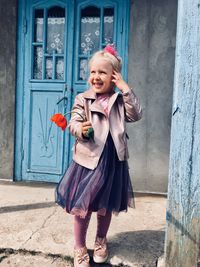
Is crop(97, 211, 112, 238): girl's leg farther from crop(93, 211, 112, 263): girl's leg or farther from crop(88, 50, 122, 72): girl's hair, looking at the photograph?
crop(88, 50, 122, 72): girl's hair

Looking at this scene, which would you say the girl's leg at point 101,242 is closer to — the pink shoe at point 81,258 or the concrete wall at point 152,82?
the pink shoe at point 81,258

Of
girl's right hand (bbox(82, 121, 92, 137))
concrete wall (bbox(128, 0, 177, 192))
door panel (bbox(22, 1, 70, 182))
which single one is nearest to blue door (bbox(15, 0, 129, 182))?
door panel (bbox(22, 1, 70, 182))

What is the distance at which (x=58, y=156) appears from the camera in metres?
4.82

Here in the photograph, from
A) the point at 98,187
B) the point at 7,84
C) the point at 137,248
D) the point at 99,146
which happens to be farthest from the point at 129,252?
the point at 7,84

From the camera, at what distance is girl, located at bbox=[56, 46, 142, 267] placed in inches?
94.3

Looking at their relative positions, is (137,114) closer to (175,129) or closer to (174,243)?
(175,129)

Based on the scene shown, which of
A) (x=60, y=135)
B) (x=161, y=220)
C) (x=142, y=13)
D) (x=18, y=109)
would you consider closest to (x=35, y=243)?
(x=161, y=220)

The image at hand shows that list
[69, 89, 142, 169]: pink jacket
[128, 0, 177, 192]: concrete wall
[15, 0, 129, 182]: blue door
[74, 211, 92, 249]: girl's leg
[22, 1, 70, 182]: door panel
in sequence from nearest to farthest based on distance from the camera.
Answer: [69, 89, 142, 169]: pink jacket → [74, 211, 92, 249]: girl's leg → [128, 0, 177, 192]: concrete wall → [15, 0, 129, 182]: blue door → [22, 1, 70, 182]: door panel

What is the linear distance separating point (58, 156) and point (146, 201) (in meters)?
1.42

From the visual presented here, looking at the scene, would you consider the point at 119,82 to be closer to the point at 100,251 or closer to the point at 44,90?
the point at 100,251

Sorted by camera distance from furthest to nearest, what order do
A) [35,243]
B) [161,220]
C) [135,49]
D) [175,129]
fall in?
[135,49]
[161,220]
[35,243]
[175,129]

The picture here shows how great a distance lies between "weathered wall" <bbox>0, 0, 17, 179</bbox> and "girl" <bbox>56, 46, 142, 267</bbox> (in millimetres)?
2552

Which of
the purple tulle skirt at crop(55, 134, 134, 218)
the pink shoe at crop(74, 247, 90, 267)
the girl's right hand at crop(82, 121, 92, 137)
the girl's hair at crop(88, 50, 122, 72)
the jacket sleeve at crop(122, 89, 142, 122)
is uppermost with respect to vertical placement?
the girl's hair at crop(88, 50, 122, 72)

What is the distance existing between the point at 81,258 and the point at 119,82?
53.0 inches
